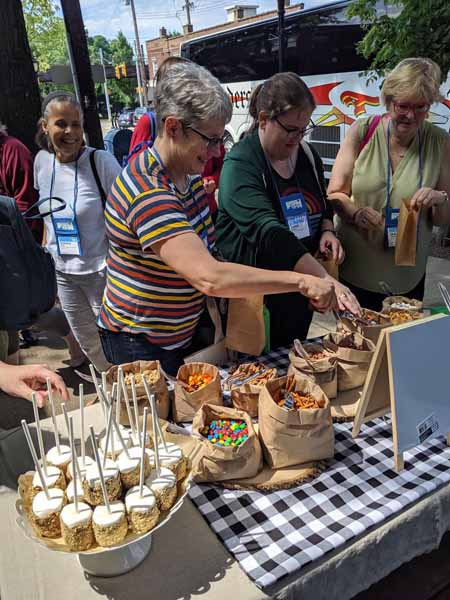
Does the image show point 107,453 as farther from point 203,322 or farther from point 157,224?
point 203,322

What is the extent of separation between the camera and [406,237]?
2.02 m

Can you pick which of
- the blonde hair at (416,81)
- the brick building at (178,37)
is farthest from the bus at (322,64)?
the brick building at (178,37)

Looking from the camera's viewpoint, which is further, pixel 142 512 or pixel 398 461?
pixel 398 461

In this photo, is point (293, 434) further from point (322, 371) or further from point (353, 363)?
point (353, 363)

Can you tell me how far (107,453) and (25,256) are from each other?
106 centimetres

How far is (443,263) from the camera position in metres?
5.20

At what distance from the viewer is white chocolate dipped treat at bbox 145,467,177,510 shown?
903 mm

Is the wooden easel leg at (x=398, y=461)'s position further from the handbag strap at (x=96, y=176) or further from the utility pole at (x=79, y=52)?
the utility pole at (x=79, y=52)

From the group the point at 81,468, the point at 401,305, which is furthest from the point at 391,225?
the point at 81,468

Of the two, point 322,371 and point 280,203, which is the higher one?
point 280,203

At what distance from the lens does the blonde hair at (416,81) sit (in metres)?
1.91

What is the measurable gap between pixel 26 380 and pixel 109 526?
0.51m

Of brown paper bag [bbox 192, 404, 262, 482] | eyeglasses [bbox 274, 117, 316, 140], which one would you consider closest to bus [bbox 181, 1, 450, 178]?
eyeglasses [bbox 274, 117, 316, 140]

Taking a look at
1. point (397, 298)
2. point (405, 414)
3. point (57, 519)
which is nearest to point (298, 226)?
point (397, 298)
